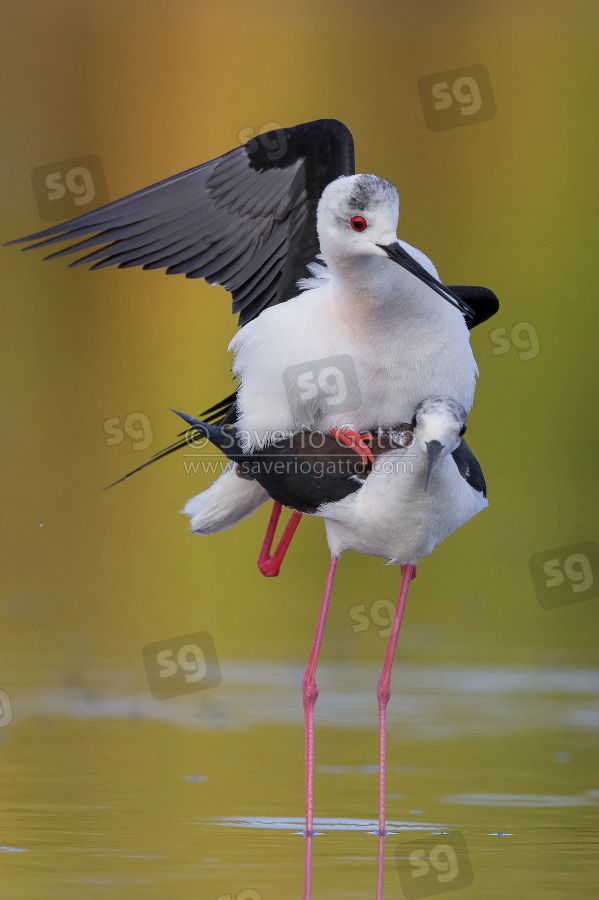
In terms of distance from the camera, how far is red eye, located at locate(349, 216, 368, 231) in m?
5.06

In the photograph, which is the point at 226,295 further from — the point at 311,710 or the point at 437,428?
the point at 437,428

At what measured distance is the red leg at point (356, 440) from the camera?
17.4ft

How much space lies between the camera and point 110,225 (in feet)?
20.0

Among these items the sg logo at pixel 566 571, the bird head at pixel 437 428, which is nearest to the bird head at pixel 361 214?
the bird head at pixel 437 428

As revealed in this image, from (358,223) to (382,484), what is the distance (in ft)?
2.96

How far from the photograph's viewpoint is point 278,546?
646 cm

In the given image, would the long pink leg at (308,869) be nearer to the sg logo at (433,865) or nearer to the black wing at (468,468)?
the sg logo at (433,865)

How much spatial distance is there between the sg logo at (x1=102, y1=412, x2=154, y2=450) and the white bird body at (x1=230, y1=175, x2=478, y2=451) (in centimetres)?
556

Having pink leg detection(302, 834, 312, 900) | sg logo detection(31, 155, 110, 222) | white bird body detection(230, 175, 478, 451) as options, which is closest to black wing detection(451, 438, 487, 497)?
white bird body detection(230, 175, 478, 451)

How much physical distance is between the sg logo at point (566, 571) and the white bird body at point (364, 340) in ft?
15.3

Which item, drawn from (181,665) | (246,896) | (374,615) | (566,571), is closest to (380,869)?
(246,896)

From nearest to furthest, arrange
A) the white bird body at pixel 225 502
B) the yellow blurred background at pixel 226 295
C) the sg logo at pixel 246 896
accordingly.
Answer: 1. the sg logo at pixel 246 896
2. the white bird body at pixel 225 502
3. the yellow blurred background at pixel 226 295

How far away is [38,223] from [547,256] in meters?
4.39

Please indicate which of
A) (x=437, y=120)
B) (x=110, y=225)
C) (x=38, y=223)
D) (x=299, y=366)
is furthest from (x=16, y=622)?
(x=437, y=120)
